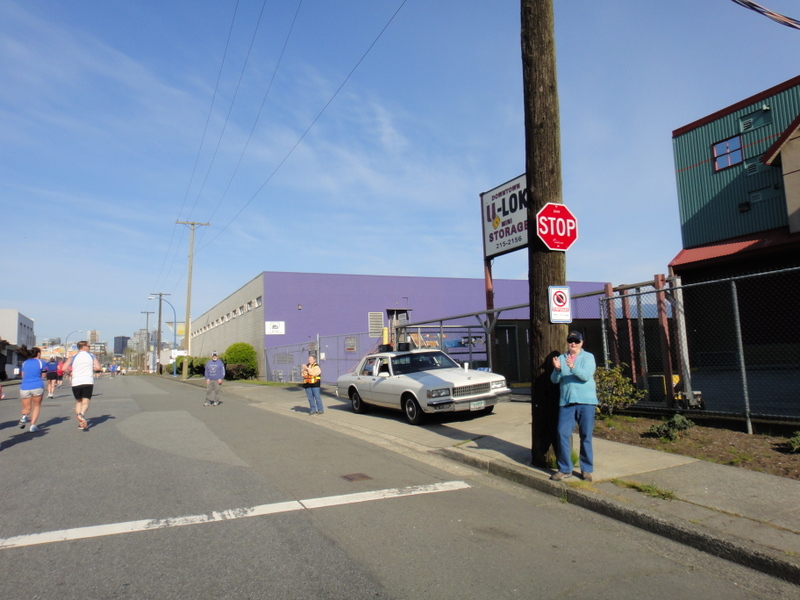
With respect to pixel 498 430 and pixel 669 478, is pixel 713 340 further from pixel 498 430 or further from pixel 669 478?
pixel 669 478

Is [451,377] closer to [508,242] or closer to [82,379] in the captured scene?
[508,242]

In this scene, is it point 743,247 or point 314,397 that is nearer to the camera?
point 314,397

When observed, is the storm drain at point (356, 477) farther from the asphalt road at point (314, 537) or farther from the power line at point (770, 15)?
the power line at point (770, 15)

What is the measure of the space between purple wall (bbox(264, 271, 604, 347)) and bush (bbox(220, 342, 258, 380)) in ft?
7.15

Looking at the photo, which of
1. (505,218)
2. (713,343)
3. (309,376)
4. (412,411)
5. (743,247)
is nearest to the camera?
(412,411)

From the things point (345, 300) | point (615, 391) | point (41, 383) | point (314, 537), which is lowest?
point (314, 537)

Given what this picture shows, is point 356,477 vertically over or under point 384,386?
under

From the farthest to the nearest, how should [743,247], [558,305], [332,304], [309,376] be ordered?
1. [332,304]
2. [743,247]
3. [309,376]
4. [558,305]

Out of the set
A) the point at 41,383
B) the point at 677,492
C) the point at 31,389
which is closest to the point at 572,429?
the point at 677,492

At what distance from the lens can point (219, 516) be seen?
5402mm

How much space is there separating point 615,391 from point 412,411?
3881mm

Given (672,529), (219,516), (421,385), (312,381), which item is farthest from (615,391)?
(312,381)

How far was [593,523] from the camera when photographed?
17.0ft

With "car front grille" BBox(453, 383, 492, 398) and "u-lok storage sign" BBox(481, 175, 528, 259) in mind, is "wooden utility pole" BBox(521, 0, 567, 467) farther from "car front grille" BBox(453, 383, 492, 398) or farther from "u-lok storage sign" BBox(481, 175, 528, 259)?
"u-lok storage sign" BBox(481, 175, 528, 259)
